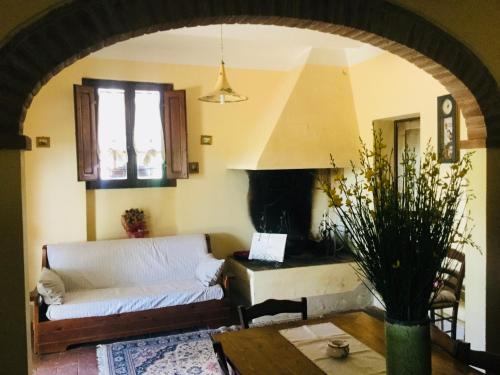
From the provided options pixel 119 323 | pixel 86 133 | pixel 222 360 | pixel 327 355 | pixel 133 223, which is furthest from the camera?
pixel 133 223

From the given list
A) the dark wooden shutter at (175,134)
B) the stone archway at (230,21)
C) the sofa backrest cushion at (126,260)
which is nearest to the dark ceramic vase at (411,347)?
the stone archway at (230,21)

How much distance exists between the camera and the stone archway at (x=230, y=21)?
1581mm

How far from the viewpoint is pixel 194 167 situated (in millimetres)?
4785

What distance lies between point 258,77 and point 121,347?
3.24 m

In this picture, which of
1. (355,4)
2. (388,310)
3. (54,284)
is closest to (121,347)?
(54,284)

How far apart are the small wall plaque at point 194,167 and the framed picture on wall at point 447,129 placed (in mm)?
2505

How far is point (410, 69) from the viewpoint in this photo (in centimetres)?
402

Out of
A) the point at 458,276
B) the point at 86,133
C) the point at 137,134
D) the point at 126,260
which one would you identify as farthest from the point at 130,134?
the point at 458,276

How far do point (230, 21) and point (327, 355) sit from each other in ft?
5.05

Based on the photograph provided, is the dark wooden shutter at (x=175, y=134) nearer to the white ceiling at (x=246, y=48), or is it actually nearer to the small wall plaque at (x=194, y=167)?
the small wall plaque at (x=194, y=167)

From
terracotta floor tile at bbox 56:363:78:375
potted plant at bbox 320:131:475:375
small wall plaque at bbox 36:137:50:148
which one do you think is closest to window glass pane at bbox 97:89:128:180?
small wall plaque at bbox 36:137:50:148

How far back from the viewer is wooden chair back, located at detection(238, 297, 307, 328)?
2250mm

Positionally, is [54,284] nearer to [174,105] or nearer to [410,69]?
[174,105]

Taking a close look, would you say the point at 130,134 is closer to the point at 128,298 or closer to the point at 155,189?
the point at 155,189
